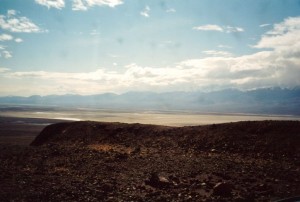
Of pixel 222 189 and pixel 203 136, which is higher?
pixel 203 136

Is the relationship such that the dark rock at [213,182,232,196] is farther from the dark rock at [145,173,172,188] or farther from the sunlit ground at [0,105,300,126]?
the sunlit ground at [0,105,300,126]

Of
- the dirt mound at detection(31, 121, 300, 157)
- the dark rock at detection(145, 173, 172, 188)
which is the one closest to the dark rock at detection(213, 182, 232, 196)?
the dark rock at detection(145, 173, 172, 188)

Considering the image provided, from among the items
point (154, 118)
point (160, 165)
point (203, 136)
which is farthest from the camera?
point (154, 118)

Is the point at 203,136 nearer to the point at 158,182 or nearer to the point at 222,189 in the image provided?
the point at 158,182

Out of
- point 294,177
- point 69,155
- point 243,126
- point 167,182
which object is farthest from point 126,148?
point 294,177

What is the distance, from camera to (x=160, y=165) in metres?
15.6

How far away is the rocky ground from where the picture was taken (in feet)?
Result: 37.5

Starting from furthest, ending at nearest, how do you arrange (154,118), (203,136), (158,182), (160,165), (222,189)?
1. (154,118)
2. (203,136)
3. (160,165)
4. (158,182)
5. (222,189)

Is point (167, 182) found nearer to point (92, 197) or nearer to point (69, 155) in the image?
point (92, 197)

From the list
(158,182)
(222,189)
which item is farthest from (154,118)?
(222,189)

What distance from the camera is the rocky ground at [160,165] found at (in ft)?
37.5

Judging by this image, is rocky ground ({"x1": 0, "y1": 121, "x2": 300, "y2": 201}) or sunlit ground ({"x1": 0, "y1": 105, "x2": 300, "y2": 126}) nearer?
rocky ground ({"x1": 0, "y1": 121, "x2": 300, "y2": 201})

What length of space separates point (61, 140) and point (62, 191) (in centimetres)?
1342

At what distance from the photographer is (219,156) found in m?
17.4
